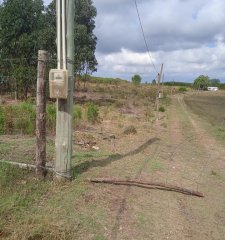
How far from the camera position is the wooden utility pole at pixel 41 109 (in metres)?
5.51

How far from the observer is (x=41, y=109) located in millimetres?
5562

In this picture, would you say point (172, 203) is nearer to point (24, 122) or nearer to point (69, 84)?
point (69, 84)

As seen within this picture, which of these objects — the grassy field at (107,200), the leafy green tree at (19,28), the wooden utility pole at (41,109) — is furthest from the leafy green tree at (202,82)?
the wooden utility pole at (41,109)

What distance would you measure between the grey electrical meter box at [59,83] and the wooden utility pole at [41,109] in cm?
18

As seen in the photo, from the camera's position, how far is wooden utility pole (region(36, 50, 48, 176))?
551 cm

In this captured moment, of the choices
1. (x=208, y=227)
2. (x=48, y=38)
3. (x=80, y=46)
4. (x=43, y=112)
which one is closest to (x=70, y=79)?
(x=43, y=112)

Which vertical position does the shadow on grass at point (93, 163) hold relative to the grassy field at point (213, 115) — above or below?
above

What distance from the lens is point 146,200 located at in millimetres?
5672

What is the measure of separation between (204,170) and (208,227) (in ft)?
10.9

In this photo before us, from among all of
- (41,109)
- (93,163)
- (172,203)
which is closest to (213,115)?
(93,163)

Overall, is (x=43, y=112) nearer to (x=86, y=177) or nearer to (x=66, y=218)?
(x=86, y=177)

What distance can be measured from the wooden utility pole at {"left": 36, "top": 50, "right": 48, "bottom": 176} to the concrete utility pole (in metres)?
0.21

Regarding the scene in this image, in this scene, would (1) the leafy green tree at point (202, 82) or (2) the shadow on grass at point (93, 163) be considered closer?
(2) the shadow on grass at point (93, 163)

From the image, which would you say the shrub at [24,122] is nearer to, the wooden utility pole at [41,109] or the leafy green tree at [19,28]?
the wooden utility pole at [41,109]
